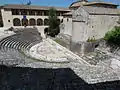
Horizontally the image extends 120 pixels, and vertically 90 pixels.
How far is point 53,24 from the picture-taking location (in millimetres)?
28703

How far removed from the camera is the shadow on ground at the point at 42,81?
6.50m

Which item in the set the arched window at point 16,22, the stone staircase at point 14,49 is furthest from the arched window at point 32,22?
the stone staircase at point 14,49

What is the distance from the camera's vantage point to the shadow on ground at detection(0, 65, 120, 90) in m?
6.50

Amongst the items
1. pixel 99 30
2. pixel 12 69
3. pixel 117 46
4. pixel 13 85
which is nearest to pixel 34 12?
pixel 99 30

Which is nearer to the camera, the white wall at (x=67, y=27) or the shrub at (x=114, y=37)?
the shrub at (x=114, y=37)

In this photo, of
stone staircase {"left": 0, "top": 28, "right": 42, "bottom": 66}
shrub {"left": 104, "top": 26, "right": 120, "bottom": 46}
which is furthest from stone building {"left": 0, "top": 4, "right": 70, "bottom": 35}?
shrub {"left": 104, "top": 26, "right": 120, "bottom": 46}

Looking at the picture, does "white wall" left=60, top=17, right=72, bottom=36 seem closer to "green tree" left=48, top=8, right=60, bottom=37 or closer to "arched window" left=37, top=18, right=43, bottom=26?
"green tree" left=48, top=8, right=60, bottom=37

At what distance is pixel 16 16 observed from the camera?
29.1 m

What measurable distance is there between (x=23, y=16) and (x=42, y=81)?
25.7m

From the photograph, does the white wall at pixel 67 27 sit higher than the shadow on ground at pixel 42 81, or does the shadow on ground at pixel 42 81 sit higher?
the white wall at pixel 67 27

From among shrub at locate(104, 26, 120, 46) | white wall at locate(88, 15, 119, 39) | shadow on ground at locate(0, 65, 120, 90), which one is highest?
white wall at locate(88, 15, 119, 39)

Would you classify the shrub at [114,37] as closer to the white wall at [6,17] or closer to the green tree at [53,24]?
the green tree at [53,24]

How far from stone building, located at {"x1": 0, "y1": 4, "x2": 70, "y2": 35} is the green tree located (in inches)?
124

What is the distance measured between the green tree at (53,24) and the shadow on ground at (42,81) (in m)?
21.0
